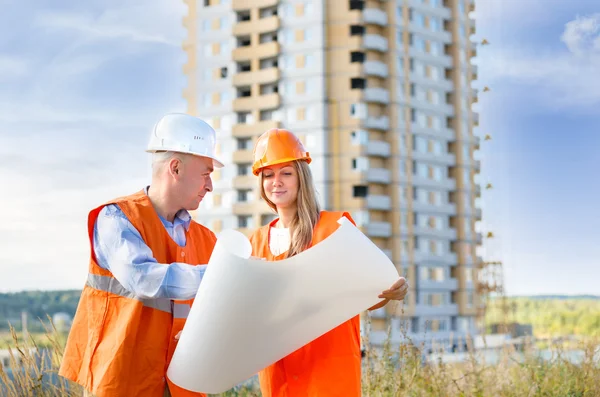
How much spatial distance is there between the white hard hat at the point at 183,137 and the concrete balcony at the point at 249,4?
173ft

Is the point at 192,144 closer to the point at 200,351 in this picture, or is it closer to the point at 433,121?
the point at 200,351

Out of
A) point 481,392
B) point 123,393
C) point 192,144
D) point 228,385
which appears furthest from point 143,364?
point 481,392

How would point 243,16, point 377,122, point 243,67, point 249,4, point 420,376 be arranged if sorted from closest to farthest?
point 420,376 < point 377,122 < point 249,4 < point 243,67 < point 243,16

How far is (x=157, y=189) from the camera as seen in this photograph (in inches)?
121

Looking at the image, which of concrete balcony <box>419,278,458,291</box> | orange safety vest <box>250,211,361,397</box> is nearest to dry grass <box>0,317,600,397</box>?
orange safety vest <box>250,211,361,397</box>

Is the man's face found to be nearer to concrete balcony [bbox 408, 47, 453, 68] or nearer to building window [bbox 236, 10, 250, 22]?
concrete balcony [bbox 408, 47, 453, 68]

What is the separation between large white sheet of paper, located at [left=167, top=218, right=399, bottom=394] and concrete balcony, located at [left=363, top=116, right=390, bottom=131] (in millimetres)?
48688

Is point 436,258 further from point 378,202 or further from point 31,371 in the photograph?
point 31,371

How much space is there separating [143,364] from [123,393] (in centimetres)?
12

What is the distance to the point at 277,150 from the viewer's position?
3299mm

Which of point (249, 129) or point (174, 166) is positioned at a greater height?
point (249, 129)

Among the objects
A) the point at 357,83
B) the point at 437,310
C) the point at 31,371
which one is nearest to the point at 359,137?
the point at 357,83

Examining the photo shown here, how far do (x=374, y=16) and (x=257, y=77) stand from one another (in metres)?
8.50

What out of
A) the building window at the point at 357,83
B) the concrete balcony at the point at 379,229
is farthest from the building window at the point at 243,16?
the concrete balcony at the point at 379,229
